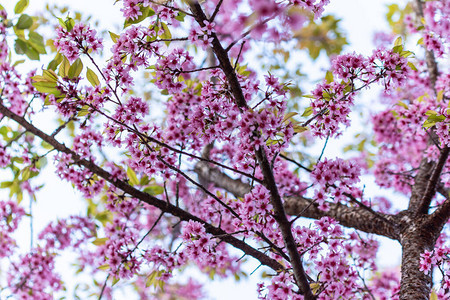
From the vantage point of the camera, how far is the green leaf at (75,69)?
8.57 feet

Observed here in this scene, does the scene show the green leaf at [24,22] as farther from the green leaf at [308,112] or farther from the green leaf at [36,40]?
the green leaf at [308,112]

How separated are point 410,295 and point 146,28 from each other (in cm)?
240

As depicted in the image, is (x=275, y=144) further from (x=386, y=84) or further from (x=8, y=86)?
(x=8, y=86)

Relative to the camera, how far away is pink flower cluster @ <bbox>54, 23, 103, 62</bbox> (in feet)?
8.19

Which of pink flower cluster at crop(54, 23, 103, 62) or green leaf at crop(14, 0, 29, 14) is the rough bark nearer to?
pink flower cluster at crop(54, 23, 103, 62)

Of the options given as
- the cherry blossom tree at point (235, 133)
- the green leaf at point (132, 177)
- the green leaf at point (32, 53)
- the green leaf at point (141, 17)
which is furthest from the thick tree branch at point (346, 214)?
the green leaf at point (32, 53)

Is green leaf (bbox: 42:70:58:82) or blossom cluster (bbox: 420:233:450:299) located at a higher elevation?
green leaf (bbox: 42:70:58:82)

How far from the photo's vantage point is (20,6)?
3711 millimetres

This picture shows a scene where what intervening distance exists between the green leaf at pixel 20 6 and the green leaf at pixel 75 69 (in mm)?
1599

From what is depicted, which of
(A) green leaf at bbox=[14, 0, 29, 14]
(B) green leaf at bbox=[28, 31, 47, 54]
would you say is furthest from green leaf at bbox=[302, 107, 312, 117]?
(A) green leaf at bbox=[14, 0, 29, 14]

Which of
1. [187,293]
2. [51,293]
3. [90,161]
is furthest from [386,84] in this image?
[187,293]

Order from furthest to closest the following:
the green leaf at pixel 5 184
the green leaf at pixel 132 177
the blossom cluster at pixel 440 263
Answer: the green leaf at pixel 5 184, the green leaf at pixel 132 177, the blossom cluster at pixel 440 263

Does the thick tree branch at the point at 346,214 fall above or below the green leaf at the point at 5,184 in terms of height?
below

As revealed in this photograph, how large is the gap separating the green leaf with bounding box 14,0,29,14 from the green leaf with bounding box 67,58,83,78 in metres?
1.60
